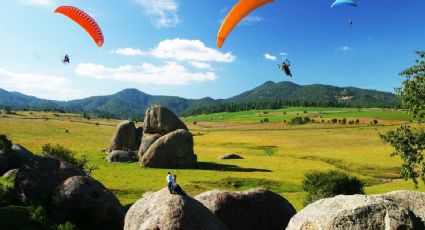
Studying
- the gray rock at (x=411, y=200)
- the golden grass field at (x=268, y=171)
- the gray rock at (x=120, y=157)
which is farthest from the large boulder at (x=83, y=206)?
the gray rock at (x=120, y=157)

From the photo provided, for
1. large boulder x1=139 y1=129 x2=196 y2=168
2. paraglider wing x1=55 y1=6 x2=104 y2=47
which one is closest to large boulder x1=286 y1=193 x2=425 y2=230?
paraglider wing x1=55 y1=6 x2=104 y2=47

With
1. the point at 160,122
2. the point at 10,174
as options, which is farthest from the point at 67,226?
the point at 160,122

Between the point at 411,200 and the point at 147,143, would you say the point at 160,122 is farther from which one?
the point at 411,200

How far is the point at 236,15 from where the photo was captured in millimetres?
32938

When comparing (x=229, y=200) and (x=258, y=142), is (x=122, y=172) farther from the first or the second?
(x=258, y=142)

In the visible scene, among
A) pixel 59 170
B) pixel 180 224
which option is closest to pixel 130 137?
pixel 59 170

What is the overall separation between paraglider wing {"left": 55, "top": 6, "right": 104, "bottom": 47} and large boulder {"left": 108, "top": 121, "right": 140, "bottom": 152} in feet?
117

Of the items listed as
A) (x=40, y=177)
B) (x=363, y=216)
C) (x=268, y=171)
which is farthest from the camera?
(x=268, y=171)

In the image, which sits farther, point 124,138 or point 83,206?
point 124,138

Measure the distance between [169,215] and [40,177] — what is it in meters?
12.0

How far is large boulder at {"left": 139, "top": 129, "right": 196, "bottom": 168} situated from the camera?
57.9 m

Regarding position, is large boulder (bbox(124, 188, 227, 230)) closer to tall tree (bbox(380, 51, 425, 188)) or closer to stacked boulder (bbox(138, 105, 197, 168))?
tall tree (bbox(380, 51, 425, 188))

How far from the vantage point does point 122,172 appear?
2040 inches

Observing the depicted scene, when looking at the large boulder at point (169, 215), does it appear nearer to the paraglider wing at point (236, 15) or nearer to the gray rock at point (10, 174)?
the gray rock at point (10, 174)
